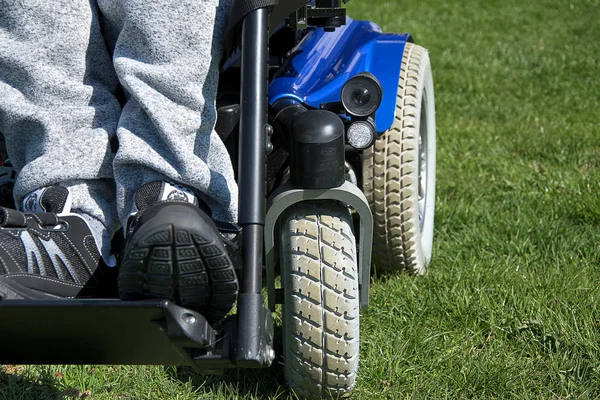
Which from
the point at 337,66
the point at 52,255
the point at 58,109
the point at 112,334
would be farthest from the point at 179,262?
the point at 337,66

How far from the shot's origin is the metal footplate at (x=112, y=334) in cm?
135

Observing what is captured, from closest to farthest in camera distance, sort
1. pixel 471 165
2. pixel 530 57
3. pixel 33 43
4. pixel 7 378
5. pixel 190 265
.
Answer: pixel 190 265 → pixel 33 43 → pixel 7 378 → pixel 471 165 → pixel 530 57

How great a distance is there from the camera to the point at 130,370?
6.68ft

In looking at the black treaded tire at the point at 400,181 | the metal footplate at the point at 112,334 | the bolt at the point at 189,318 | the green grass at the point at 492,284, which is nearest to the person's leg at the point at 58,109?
the metal footplate at the point at 112,334

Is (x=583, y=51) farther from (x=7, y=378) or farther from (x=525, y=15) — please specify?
(x=7, y=378)

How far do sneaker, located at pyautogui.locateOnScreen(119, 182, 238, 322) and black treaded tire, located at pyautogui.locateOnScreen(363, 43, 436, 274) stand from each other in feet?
3.03

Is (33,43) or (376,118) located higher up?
(33,43)

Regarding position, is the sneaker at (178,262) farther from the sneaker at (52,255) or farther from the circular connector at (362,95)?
the circular connector at (362,95)

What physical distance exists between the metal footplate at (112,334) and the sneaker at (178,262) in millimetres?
40

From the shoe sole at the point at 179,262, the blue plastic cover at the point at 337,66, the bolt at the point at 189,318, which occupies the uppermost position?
the blue plastic cover at the point at 337,66

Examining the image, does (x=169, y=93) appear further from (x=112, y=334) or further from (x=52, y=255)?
(x=112, y=334)

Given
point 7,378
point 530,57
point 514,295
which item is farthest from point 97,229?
Answer: point 530,57

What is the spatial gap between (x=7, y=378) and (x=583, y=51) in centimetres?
472

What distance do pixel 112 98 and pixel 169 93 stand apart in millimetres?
246
